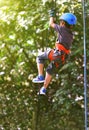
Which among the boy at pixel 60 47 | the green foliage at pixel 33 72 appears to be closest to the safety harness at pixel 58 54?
the boy at pixel 60 47

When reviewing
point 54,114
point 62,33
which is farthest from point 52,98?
point 62,33

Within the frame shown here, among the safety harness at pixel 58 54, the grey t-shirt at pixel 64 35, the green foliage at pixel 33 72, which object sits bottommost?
the green foliage at pixel 33 72

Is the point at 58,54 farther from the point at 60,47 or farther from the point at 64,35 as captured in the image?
the point at 64,35

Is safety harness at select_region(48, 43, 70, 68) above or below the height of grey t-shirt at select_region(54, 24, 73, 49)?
→ below

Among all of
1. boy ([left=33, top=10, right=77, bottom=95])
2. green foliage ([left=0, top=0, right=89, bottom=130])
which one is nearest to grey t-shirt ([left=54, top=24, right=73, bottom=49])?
boy ([left=33, top=10, right=77, bottom=95])

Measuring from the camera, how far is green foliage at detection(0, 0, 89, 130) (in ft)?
26.7

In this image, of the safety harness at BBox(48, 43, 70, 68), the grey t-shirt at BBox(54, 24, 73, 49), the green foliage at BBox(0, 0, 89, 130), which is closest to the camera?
the grey t-shirt at BBox(54, 24, 73, 49)

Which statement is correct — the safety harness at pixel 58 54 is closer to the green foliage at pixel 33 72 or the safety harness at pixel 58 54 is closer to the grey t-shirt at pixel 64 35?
Answer: the grey t-shirt at pixel 64 35

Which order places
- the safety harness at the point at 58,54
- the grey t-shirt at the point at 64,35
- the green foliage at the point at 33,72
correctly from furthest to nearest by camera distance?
the green foliage at the point at 33,72 < the safety harness at the point at 58,54 < the grey t-shirt at the point at 64,35

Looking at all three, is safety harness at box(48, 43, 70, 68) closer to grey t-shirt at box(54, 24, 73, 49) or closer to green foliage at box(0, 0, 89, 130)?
grey t-shirt at box(54, 24, 73, 49)

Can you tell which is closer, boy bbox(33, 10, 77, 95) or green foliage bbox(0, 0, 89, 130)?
boy bbox(33, 10, 77, 95)

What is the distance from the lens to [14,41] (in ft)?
27.8

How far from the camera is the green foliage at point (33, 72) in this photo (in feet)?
26.7

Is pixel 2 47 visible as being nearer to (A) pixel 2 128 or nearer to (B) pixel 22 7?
(B) pixel 22 7
